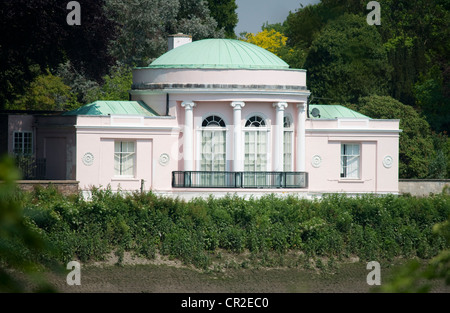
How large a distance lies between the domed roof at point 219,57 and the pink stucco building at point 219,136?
51 millimetres

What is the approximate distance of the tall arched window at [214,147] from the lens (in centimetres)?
3816

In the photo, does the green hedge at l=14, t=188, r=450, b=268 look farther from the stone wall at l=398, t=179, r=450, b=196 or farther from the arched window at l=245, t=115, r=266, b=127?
the stone wall at l=398, t=179, r=450, b=196


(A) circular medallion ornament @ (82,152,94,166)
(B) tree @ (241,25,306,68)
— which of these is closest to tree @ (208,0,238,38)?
(B) tree @ (241,25,306,68)

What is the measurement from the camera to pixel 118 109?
38.8m

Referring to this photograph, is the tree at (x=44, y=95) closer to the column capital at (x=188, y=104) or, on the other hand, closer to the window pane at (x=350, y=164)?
the column capital at (x=188, y=104)

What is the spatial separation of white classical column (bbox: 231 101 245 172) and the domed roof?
153 centimetres

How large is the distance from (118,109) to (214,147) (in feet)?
13.8

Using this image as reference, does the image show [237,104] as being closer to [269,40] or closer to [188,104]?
[188,104]

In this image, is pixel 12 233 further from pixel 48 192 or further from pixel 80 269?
pixel 48 192

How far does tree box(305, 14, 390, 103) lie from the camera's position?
6247 centimetres

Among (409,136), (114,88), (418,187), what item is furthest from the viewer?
(114,88)

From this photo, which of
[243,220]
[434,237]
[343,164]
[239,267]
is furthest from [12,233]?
[343,164]

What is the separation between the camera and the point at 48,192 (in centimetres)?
3372
